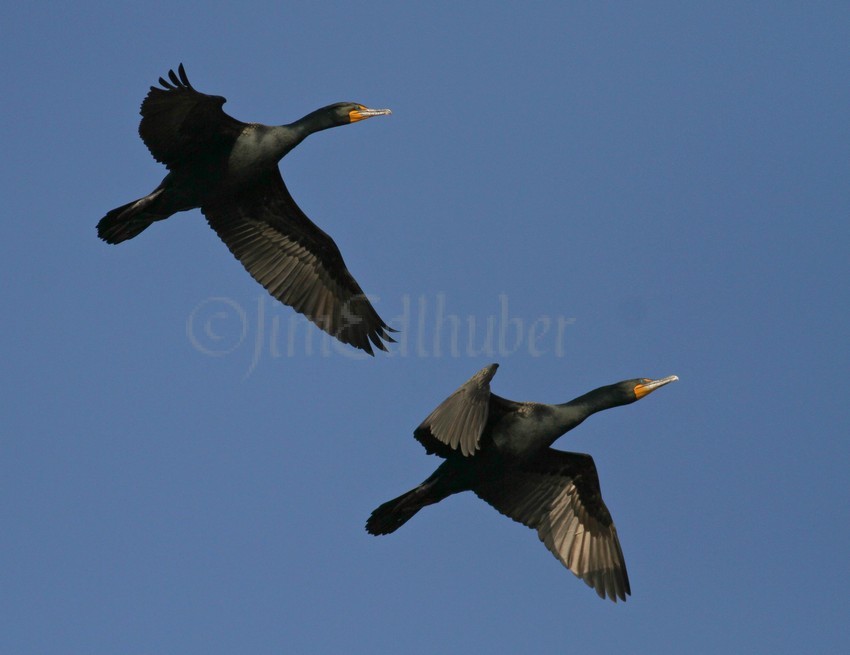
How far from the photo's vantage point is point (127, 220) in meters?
13.0

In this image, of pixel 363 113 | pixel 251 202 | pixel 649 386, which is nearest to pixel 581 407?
pixel 649 386

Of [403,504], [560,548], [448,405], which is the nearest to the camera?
[448,405]

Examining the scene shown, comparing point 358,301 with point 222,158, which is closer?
point 222,158

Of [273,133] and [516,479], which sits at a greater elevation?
[273,133]

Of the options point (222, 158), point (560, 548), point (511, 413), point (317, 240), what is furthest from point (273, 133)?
point (560, 548)

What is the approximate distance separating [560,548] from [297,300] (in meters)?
3.60

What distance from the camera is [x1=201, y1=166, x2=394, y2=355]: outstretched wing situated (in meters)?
14.0

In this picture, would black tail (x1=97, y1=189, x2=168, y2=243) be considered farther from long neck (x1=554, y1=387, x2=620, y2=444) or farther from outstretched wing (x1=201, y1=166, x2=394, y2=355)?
long neck (x1=554, y1=387, x2=620, y2=444)

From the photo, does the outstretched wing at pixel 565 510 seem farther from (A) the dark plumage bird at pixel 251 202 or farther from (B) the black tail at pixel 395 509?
(A) the dark plumage bird at pixel 251 202

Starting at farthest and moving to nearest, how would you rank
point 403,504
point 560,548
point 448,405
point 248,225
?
point 248,225 < point 560,548 < point 403,504 < point 448,405

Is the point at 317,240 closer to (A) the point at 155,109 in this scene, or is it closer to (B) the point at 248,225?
(B) the point at 248,225

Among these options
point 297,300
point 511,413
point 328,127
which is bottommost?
point 511,413

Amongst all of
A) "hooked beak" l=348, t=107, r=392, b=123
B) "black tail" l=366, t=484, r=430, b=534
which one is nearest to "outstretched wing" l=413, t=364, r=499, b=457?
"black tail" l=366, t=484, r=430, b=534

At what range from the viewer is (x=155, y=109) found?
40.9 ft
